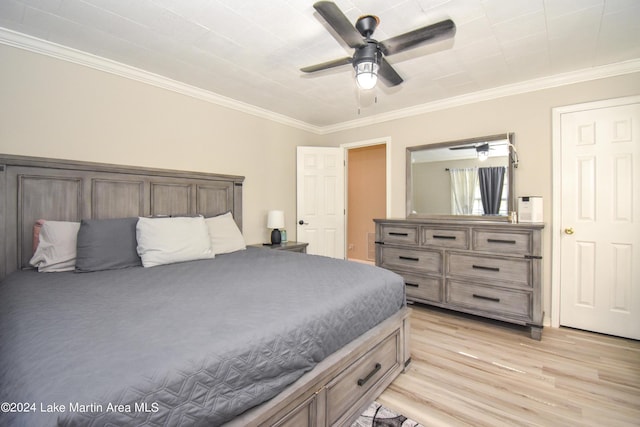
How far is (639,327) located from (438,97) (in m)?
2.91

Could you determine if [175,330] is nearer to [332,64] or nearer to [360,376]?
[360,376]

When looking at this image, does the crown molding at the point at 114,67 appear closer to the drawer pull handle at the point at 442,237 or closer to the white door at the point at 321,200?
the white door at the point at 321,200

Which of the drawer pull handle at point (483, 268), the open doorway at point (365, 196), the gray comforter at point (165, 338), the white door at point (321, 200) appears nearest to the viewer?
the gray comforter at point (165, 338)

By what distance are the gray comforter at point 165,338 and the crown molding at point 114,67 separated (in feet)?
5.68

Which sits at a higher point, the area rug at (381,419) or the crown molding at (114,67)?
the crown molding at (114,67)

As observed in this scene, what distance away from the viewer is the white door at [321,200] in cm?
436

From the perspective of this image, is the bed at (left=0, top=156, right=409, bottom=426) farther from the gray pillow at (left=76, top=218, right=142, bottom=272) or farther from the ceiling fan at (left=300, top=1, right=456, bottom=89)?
the ceiling fan at (left=300, top=1, right=456, bottom=89)

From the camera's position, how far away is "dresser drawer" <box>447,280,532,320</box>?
2.75m

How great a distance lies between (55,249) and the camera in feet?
6.79

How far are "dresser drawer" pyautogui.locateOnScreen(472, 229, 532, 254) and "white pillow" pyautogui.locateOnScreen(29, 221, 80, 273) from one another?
11.4 ft

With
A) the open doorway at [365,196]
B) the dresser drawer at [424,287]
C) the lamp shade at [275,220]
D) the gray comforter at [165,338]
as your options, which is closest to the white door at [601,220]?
the dresser drawer at [424,287]

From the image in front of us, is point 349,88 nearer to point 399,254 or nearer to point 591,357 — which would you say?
point 399,254

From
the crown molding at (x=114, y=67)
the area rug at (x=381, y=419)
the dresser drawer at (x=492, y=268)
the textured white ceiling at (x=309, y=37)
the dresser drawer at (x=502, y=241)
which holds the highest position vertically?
the textured white ceiling at (x=309, y=37)

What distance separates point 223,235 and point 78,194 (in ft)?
3.94
